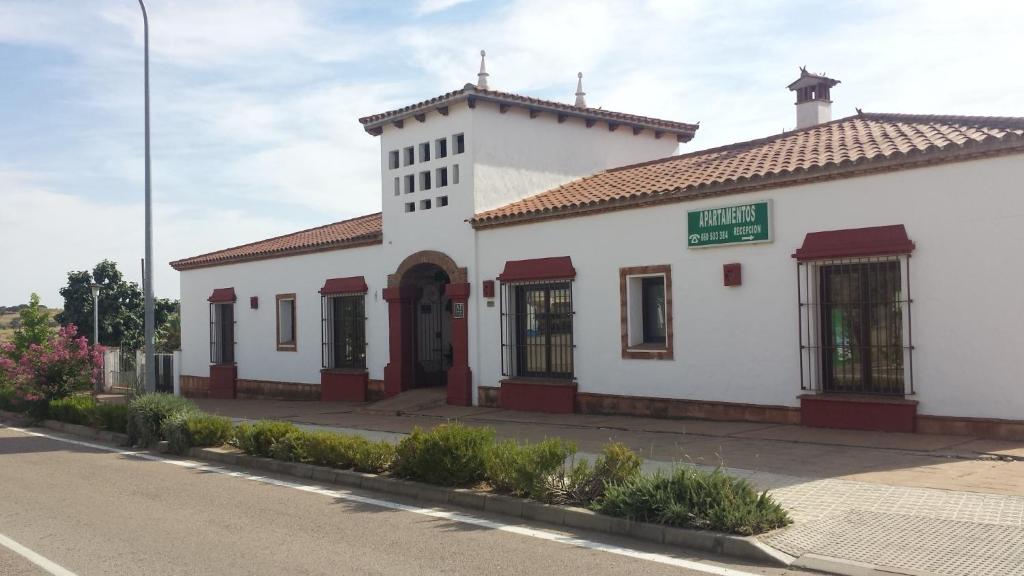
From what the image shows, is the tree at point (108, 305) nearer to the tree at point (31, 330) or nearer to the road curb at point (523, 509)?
the tree at point (31, 330)

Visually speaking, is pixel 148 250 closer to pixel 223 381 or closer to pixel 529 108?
pixel 529 108

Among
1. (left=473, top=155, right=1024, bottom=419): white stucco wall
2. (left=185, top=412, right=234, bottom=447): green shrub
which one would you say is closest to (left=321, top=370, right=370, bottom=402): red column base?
(left=473, top=155, right=1024, bottom=419): white stucco wall

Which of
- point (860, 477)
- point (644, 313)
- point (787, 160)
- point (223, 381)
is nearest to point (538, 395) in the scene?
point (644, 313)

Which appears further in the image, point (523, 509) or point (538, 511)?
point (523, 509)

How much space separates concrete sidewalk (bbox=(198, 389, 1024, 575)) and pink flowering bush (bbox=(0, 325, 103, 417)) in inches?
263

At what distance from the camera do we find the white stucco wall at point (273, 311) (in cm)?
2055

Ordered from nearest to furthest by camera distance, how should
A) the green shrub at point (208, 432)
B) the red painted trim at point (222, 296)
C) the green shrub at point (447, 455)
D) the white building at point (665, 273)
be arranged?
the green shrub at point (447, 455)
the white building at point (665, 273)
the green shrub at point (208, 432)
the red painted trim at point (222, 296)

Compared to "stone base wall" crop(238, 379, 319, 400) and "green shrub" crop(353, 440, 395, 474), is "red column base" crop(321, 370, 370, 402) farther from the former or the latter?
"green shrub" crop(353, 440, 395, 474)

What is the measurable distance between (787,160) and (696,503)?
315 inches

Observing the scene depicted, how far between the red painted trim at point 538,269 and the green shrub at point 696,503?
27.4ft

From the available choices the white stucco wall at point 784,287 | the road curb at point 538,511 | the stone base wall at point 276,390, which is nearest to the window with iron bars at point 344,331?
the stone base wall at point 276,390

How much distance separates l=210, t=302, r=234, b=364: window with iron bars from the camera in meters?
25.7

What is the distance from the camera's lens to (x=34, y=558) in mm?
7215

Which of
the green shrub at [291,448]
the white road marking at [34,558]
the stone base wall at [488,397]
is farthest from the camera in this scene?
the stone base wall at [488,397]
